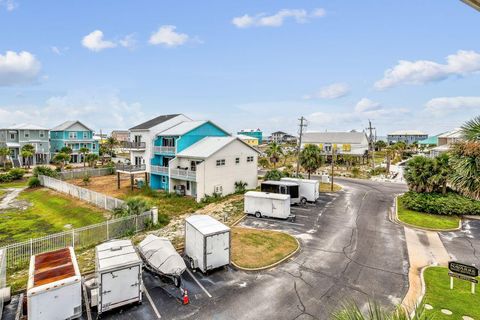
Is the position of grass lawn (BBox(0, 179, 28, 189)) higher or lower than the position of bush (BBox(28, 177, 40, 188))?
lower

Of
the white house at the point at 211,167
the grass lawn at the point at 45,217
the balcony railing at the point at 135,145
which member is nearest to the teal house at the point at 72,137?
the grass lawn at the point at 45,217

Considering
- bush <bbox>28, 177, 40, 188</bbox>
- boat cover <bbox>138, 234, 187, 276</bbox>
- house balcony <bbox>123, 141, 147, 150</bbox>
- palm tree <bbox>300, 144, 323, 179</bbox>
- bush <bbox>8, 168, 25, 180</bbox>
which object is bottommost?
boat cover <bbox>138, 234, 187, 276</bbox>

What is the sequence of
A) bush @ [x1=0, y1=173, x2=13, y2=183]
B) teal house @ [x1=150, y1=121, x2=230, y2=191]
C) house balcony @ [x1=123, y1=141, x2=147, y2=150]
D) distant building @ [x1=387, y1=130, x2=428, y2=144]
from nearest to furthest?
teal house @ [x1=150, y1=121, x2=230, y2=191]
house balcony @ [x1=123, y1=141, x2=147, y2=150]
bush @ [x1=0, y1=173, x2=13, y2=183]
distant building @ [x1=387, y1=130, x2=428, y2=144]

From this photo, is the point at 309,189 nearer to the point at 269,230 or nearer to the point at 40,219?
the point at 269,230

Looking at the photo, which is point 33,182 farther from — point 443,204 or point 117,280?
point 443,204

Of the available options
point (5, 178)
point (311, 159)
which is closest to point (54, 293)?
point (311, 159)

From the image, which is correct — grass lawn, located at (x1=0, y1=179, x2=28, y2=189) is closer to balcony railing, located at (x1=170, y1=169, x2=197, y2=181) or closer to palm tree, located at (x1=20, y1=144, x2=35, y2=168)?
palm tree, located at (x1=20, y1=144, x2=35, y2=168)

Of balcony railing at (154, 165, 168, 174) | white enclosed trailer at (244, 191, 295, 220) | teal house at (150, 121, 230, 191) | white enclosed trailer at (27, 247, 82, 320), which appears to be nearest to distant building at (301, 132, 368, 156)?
teal house at (150, 121, 230, 191)

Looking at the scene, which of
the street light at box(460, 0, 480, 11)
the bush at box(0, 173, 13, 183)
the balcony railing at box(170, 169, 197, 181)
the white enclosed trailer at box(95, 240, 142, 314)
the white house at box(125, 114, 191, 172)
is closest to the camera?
the street light at box(460, 0, 480, 11)
